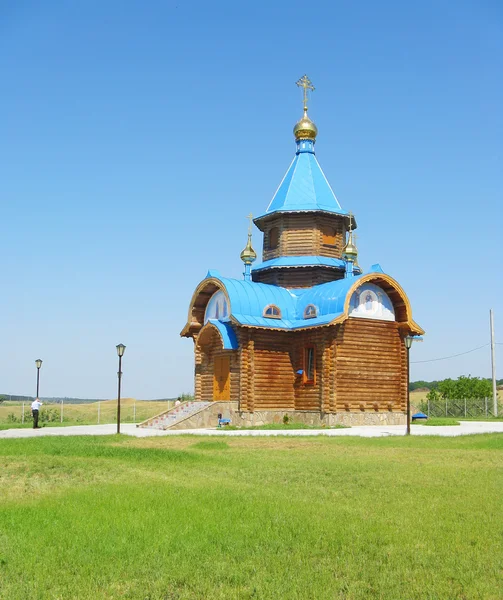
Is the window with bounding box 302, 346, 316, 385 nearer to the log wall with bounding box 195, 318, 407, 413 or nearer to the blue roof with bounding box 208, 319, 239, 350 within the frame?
the log wall with bounding box 195, 318, 407, 413

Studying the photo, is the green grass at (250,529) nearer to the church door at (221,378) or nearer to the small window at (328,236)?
the church door at (221,378)

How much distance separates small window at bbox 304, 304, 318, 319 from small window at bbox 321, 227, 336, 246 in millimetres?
4308

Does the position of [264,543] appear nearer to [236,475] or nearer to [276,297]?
[236,475]

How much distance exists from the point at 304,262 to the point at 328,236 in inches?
80.5

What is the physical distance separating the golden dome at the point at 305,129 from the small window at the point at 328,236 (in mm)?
5236

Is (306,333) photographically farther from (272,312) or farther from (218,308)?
(218,308)

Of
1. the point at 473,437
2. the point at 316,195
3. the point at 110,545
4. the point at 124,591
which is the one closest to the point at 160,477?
the point at 110,545

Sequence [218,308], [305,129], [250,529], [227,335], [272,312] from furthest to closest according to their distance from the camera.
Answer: [305,129]
[218,308]
[272,312]
[227,335]
[250,529]

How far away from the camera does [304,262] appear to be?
2867 cm

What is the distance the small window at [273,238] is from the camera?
30375mm

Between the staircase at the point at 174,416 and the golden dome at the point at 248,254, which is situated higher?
the golden dome at the point at 248,254

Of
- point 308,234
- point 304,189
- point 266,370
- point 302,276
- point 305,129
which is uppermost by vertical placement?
point 305,129

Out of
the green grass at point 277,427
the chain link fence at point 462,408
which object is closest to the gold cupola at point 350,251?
the green grass at point 277,427

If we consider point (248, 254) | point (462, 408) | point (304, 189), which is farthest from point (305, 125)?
point (462, 408)
